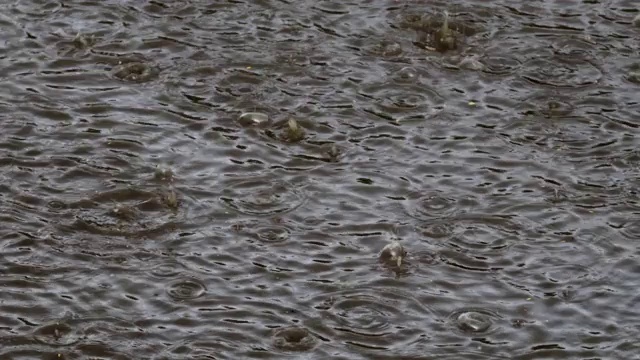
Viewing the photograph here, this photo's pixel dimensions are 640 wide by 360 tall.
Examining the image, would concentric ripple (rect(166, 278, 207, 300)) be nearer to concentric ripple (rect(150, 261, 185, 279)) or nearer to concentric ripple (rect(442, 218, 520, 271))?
concentric ripple (rect(150, 261, 185, 279))

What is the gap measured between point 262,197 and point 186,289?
3.77ft

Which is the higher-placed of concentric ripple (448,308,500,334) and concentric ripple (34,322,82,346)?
concentric ripple (34,322,82,346)

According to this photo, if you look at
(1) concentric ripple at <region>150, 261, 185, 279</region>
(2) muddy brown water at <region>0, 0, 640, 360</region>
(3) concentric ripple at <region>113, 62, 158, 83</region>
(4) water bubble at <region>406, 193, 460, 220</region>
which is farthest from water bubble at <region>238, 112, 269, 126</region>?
(1) concentric ripple at <region>150, 261, 185, 279</region>

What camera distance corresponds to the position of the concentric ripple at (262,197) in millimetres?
8836

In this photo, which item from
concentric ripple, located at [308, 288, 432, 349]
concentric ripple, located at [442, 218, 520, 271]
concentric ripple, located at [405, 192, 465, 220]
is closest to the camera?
concentric ripple, located at [308, 288, 432, 349]

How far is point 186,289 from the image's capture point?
8.06m

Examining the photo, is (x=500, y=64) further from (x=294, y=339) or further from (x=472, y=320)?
(x=294, y=339)

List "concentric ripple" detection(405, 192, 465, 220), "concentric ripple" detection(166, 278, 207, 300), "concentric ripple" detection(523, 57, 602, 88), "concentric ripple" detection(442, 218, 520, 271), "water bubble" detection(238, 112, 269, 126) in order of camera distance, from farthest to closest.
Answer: "concentric ripple" detection(523, 57, 602, 88) < "water bubble" detection(238, 112, 269, 126) < "concentric ripple" detection(405, 192, 465, 220) < "concentric ripple" detection(442, 218, 520, 271) < "concentric ripple" detection(166, 278, 207, 300)

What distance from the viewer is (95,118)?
32.2 feet

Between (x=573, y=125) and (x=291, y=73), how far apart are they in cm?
230

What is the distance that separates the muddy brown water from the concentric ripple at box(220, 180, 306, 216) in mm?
18

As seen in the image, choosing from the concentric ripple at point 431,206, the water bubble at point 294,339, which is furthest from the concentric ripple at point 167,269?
the concentric ripple at point 431,206

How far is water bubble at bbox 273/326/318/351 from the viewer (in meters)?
7.57

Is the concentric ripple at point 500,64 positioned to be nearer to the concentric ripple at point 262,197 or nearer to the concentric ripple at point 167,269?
the concentric ripple at point 262,197
